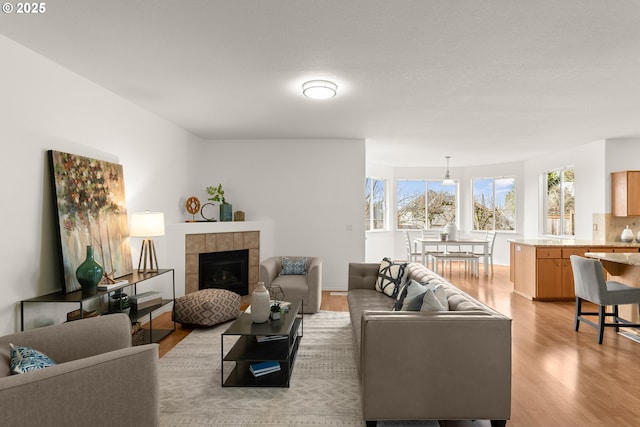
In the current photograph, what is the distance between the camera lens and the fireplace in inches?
208

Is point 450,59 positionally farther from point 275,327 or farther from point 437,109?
point 275,327

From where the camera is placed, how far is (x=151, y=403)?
1.82m

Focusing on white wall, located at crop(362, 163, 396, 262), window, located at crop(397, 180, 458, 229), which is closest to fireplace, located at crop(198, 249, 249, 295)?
white wall, located at crop(362, 163, 396, 262)

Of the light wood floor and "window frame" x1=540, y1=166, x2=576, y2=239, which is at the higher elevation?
"window frame" x1=540, y1=166, x2=576, y2=239

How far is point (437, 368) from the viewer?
81.9 inches

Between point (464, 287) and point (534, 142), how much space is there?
2.87 metres

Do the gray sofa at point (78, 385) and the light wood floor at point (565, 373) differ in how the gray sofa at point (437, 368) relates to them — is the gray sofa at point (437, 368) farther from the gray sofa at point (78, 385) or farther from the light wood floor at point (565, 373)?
the gray sofa at point (78, 385)

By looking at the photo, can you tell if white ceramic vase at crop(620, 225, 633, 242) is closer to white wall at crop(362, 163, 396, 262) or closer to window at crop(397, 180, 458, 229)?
window at crop(397, 180, 458, 229)

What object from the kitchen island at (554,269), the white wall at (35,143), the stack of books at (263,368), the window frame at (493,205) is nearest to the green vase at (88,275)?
the white wall at (35,143)

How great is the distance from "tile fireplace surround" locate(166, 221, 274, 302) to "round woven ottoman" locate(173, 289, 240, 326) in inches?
33.5

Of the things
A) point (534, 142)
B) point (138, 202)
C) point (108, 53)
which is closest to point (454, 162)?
point (534, 142)

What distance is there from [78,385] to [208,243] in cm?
372

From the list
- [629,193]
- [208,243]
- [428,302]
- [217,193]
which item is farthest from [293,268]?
[629,193]

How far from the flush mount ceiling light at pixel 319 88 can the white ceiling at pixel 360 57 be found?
10cm
